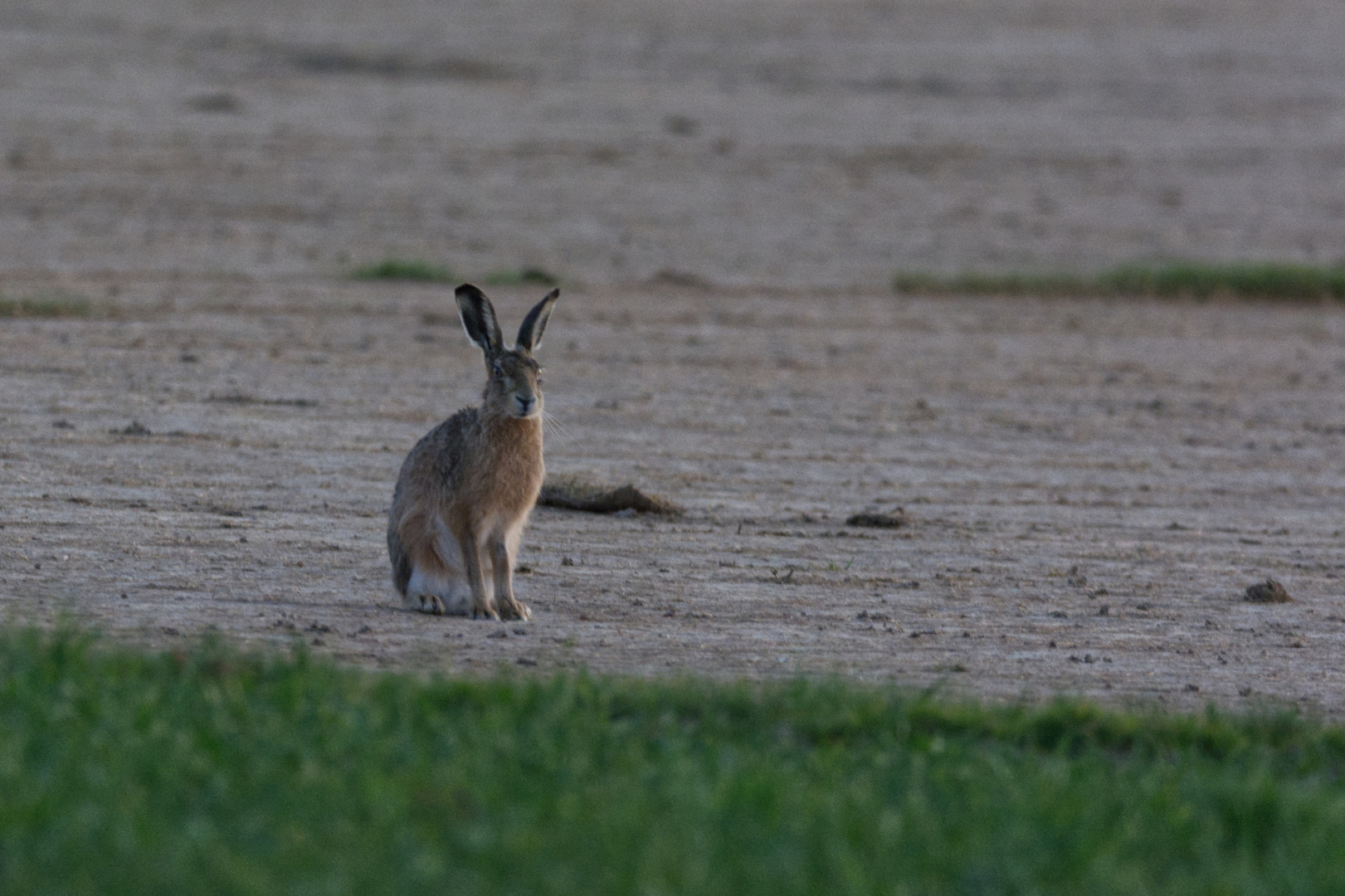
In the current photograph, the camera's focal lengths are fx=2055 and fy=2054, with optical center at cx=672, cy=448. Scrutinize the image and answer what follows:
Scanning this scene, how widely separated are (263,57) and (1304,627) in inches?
814

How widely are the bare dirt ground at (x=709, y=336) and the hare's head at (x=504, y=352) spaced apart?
33.9 inches

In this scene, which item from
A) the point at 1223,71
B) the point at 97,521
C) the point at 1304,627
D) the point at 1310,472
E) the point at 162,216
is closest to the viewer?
the point at 1304,627

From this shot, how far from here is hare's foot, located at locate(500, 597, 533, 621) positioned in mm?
8031

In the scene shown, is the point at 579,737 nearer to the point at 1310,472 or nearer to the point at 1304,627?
the point at 1304,627

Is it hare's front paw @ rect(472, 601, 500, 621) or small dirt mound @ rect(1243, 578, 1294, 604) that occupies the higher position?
hare's front paw @ rect(472, 601, 500, 621)

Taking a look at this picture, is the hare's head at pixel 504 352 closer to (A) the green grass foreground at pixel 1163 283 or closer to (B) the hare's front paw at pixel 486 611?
(B) the hare's front paw at pixel 486 611

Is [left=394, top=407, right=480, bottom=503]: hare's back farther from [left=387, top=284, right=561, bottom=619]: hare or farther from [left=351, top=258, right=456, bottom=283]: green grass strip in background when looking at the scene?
[left=351, top=258, right=456, bottom=283]: green grass strip in background

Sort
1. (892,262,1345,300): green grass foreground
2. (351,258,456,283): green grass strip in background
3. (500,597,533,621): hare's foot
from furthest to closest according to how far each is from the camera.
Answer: (892,262,1345,300): green grass foreground → (351,258,456,283): green grass strip in background → (500,597,533,621): hare's foot

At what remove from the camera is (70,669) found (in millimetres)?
6051

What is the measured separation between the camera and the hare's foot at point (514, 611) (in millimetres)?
8031

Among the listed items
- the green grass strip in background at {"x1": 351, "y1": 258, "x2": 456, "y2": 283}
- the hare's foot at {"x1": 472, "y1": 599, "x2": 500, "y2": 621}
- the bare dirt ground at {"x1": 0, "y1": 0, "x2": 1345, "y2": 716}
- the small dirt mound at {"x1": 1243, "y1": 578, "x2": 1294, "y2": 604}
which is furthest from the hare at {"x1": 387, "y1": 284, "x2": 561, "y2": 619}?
the green grass strip in background at {"x1": 351, "y1": 258, "x2": 456, "y2": 283}

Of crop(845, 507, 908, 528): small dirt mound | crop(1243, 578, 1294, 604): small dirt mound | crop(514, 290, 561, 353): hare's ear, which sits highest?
crop(514, 290, 561, 353): hare's ear

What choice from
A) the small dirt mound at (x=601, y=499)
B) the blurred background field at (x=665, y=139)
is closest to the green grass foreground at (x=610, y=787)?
the small dirt mound at (x=601, y=499)

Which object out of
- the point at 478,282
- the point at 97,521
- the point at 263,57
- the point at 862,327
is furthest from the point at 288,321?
the point at 263,57
